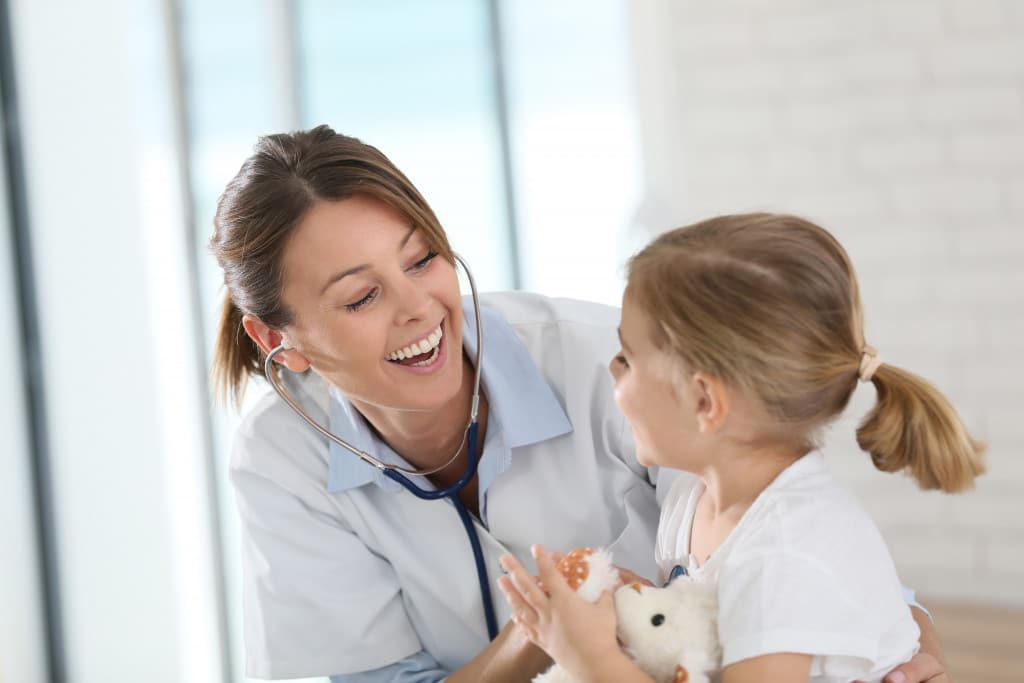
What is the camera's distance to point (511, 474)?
1546 mm

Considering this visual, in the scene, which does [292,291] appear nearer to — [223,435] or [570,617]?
[570,617]

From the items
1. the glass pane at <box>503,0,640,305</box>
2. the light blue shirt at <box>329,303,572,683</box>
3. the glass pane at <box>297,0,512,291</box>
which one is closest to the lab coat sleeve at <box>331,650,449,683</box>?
the light blue shirt at <box>329,303,572,683</box>

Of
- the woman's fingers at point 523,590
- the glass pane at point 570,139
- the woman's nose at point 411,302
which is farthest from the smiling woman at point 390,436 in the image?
the glass pane at point 570,139

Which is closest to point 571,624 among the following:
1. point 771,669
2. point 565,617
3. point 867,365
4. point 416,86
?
point 565,617

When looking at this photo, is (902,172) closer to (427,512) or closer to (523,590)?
(427,512)

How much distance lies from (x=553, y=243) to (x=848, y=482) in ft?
4.33

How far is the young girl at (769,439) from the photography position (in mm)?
1141

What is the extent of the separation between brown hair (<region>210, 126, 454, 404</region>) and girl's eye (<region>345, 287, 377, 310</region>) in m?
0.09

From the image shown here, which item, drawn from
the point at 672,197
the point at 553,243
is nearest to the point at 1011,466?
the point at 672,197

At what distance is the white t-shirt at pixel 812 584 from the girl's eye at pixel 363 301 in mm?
505

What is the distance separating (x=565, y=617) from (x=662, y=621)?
103mm

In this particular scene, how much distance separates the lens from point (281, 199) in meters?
1.40

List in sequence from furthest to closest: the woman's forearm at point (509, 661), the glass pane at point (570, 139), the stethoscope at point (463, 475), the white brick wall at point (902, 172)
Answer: the glass pane at point (570, 139) → the white brick wall at point (902, 172) → the stethoscope at point (463, 475) → the woman's forearm at point (509, 661)

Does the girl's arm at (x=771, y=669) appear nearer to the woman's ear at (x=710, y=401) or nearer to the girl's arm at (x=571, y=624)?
the girl's arm at (x=571, y=624)
